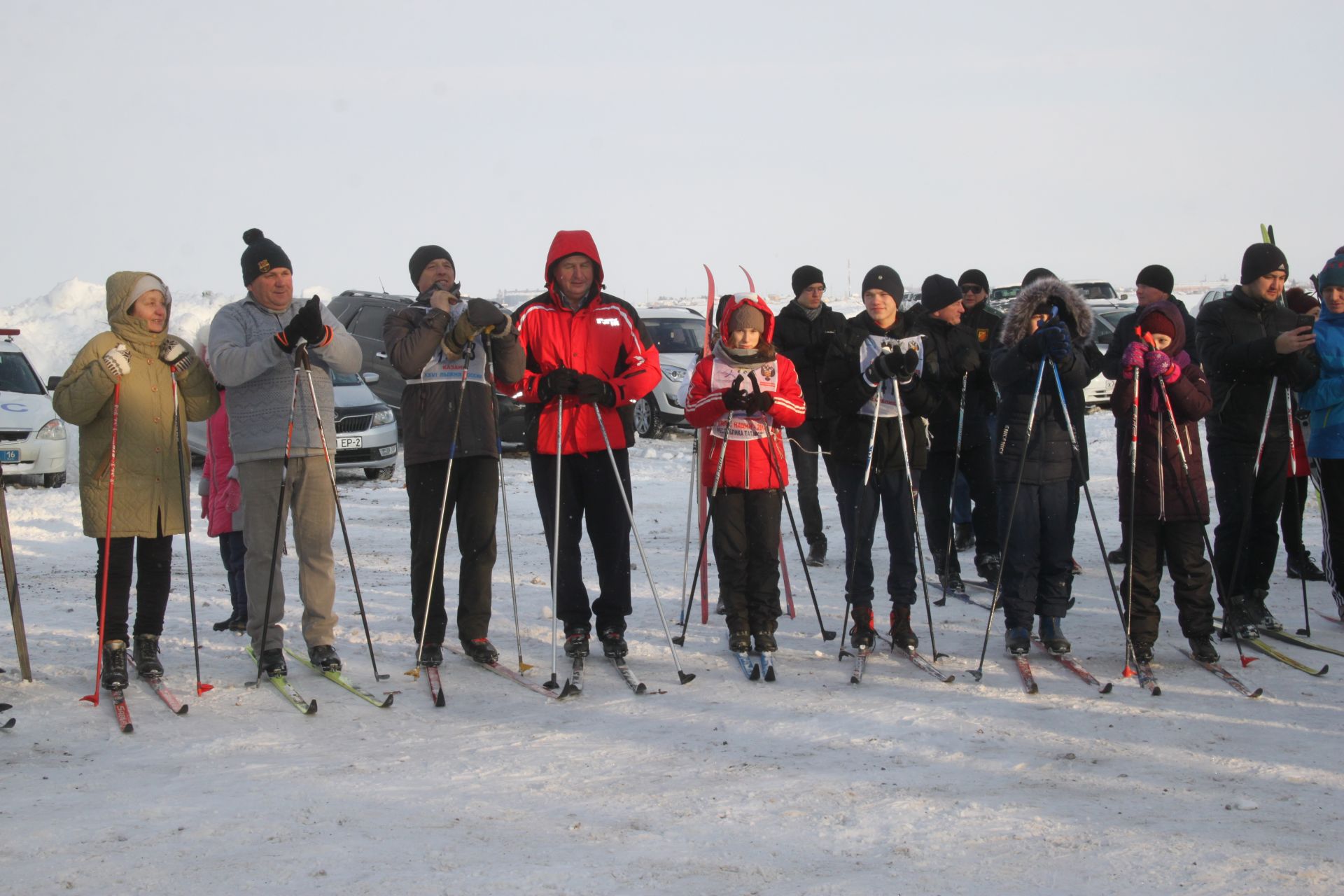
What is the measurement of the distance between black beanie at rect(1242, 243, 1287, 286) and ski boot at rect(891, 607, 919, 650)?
2.60 m

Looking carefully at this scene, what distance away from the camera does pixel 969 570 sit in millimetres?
8273

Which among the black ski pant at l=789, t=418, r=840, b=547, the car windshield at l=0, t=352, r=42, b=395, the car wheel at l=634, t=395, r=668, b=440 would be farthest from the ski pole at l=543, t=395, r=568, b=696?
the car wheel at l=634, t=395, r=668, b=440

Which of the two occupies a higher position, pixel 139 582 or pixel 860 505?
pixel 860 505

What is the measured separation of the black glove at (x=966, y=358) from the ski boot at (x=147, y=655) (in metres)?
4.62

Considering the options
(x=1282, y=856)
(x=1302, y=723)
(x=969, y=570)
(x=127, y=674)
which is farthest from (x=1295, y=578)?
(x=127, y=674)

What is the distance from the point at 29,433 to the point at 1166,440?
10862 mm

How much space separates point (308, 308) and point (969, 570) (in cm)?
496

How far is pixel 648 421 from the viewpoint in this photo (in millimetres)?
16359

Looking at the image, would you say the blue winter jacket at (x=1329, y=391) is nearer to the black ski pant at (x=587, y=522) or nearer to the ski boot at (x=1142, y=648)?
the ski boot at (x=1142, y=648)

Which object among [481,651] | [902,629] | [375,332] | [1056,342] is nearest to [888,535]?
[902,629]

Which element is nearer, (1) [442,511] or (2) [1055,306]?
(1) [442,511]

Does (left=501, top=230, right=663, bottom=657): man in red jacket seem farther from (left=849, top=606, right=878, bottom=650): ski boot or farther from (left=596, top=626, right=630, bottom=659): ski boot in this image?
(left=849, top=606, right=878, bottom=650): ski boot

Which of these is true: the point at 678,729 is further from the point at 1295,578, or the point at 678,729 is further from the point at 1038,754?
the point at 1295,578

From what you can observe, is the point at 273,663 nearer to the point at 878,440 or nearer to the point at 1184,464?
the point at 878,440
